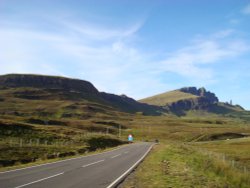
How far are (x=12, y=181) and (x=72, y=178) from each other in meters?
2.87

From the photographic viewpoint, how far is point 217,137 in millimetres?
147375

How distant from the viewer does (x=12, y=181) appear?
16.4 m

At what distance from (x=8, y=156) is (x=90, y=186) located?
22.4 m

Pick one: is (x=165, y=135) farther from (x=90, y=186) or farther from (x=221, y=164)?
(x=90, y=186)

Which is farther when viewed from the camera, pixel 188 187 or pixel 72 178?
pixel 72 178

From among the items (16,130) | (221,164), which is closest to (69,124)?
(16,130)

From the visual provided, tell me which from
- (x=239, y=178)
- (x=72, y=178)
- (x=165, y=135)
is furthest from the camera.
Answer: (x=165, y=135)

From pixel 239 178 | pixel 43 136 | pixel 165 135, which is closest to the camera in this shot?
pixel 239 178

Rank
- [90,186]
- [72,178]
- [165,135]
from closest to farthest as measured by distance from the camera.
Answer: [90,186] < [72,178] < [165,135]

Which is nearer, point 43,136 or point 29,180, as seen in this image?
point 29,180

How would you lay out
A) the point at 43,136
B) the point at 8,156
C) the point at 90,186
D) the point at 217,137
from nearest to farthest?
the point at 90,186 < the point at 8,156 < the point at 43,136 < the point at 217,137

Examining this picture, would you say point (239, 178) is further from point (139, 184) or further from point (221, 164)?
point (139, 184)

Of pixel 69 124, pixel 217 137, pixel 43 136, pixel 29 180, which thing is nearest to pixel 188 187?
pixel 29 180

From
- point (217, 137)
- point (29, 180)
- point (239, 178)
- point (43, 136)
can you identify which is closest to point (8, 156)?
point (29, 180)
